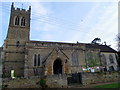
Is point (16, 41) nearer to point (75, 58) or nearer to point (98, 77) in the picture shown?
point (75, 58)

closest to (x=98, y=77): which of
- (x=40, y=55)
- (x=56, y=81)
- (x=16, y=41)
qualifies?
(x=56, y=81)

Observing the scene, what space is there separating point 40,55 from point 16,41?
8.38m

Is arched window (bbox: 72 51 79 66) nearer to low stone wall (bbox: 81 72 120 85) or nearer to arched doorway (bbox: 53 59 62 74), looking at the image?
arched doorway (bbox: 53 59 62 74)

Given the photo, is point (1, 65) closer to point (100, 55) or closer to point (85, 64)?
point (85, 64)

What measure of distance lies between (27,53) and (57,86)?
12011 mm

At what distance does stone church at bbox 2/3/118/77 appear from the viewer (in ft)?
75.5

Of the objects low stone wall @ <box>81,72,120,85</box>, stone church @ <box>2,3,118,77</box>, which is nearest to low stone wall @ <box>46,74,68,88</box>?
low stone wall @ <box>81,72,120,85</box>

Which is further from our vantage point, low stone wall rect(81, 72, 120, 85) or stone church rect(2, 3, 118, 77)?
stone church rect(2, 3, 118, 77)

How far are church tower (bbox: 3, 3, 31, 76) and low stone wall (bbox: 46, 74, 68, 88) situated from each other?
12245mm

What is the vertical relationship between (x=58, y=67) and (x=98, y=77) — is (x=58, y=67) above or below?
above


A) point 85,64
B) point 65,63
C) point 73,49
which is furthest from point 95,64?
point 65,63

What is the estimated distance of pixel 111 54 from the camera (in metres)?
33.6

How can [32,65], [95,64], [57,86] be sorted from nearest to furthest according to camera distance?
[57,86]
[32,65]
[95,64]

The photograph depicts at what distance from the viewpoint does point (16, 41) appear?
89.0 ft
